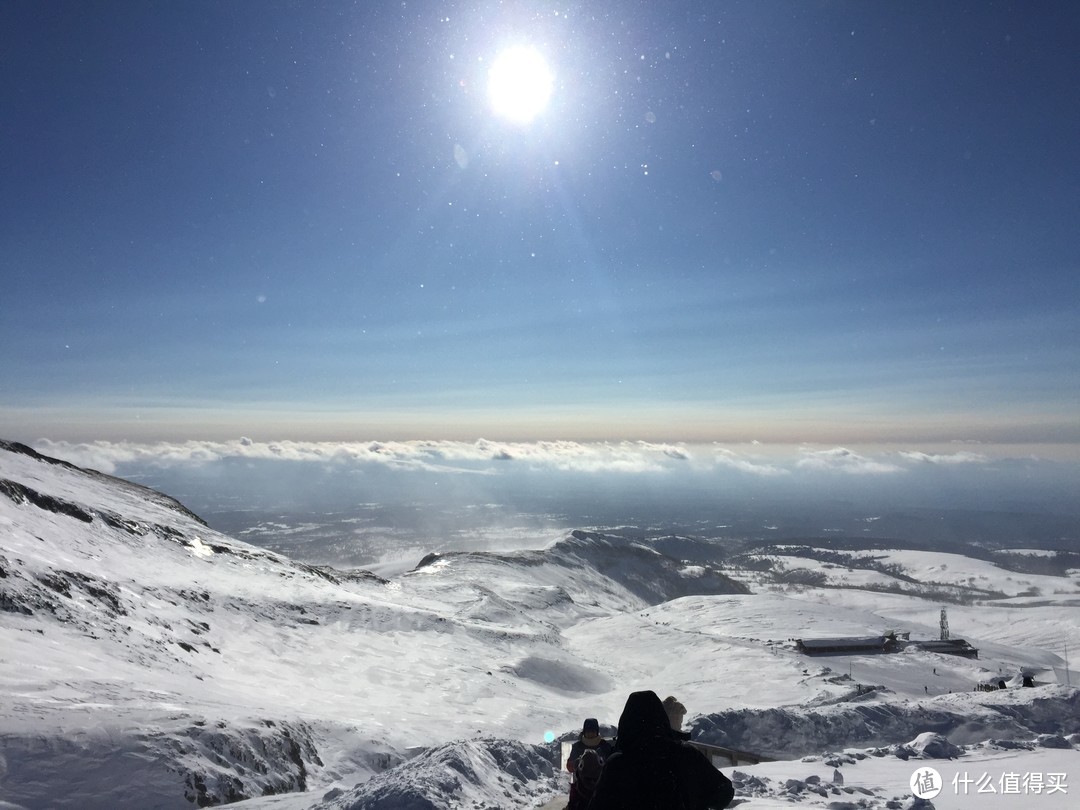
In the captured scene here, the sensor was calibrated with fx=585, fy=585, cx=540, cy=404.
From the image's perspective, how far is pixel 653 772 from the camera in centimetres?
327

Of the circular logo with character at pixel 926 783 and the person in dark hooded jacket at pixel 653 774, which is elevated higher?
the person in dark hooded jacket at pixel 653 774

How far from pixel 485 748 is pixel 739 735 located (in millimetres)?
10410

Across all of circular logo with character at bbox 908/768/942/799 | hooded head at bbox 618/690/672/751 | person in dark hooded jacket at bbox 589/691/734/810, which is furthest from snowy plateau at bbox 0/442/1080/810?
hooded head at bbox 618/690/672/751

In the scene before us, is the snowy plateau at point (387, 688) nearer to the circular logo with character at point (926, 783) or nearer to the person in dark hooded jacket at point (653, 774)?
the circular logo with character at point (926, 783)

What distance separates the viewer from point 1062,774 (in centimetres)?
924

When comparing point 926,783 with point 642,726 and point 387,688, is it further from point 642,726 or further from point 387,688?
point 387,688

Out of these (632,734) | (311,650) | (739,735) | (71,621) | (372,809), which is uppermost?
(632,734)

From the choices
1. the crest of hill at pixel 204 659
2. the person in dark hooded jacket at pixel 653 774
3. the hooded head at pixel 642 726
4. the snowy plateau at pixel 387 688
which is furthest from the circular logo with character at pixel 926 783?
the hooded head at pixel 642 726

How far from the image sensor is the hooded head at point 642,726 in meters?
3.38

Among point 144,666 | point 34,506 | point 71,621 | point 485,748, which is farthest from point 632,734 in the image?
point 34,506

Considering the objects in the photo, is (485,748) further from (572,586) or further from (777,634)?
(572,586)

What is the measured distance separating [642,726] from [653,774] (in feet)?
0.79

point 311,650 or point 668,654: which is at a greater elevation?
point 311,650

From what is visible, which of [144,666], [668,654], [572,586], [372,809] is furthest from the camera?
[572,586]
